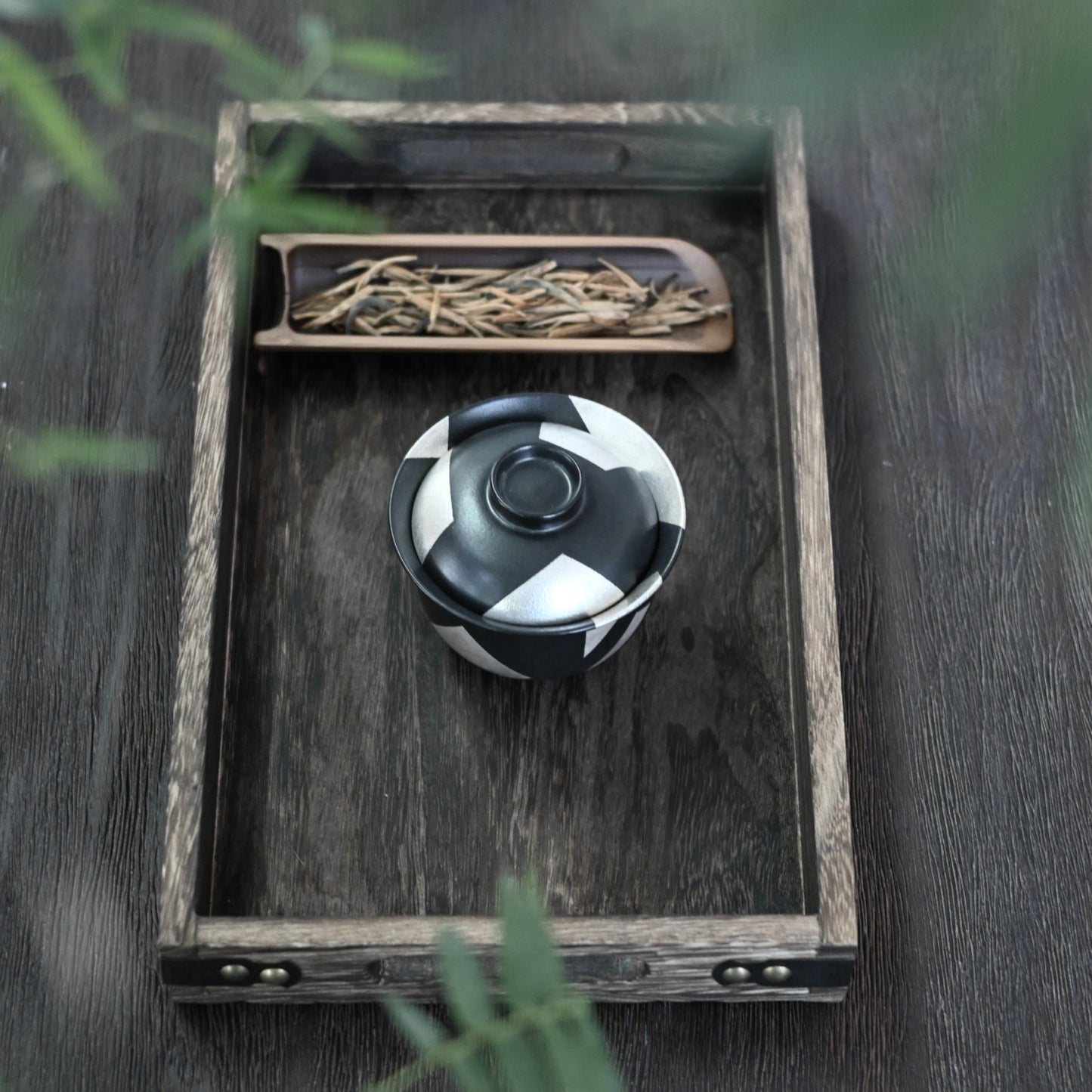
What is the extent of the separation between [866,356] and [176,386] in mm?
611

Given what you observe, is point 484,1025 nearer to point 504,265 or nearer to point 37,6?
point 37,6

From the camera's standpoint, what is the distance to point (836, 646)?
2.85 feet

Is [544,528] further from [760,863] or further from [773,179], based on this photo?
[773,179]

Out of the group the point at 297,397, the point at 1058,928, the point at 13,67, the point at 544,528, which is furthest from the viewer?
the point at 297,397

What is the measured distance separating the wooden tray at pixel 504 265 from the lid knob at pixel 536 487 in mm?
220

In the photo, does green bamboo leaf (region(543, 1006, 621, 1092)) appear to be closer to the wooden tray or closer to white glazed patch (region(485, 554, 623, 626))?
white glazed patch (region(485, 554, 623, 626))

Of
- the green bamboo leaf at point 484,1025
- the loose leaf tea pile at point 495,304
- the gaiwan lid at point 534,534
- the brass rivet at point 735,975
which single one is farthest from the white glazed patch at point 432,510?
the green bamboo leaf at point 484,1025

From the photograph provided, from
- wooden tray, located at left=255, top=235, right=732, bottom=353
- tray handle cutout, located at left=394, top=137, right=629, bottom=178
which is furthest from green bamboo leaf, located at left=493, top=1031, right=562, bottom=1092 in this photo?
tray handle cutout, located at left=394, top=137, right=629, bottom=178

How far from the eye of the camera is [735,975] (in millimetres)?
814

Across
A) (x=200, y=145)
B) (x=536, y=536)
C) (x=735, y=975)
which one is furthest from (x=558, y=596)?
(x=200, y=145)

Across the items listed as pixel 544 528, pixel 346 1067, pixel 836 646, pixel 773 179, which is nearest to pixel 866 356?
pixel 773 179

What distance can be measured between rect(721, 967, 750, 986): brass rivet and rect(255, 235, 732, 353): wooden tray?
486mm

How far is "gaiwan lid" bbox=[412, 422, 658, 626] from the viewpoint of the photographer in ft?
2.63

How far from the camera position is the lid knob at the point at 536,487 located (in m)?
0.80
